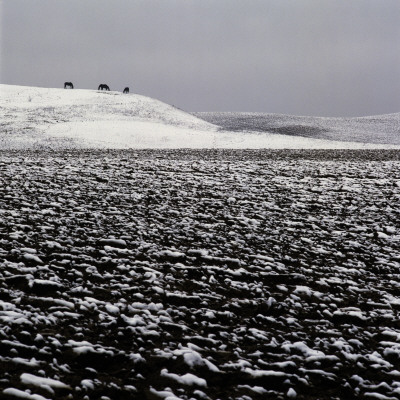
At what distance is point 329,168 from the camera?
59.5 feet

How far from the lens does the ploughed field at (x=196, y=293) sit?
4.26m

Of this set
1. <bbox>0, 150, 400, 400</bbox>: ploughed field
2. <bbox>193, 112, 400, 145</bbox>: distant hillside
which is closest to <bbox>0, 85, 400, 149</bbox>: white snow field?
<bbox>193, 112, 400, 145</bbox>: distant hillside

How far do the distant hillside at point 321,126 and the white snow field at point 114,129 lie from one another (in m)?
0.68

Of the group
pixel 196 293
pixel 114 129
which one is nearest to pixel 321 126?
pixel 114 129

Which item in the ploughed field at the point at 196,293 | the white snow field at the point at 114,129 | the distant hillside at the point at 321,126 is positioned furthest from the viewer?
the distant hillside at the point at 321,126

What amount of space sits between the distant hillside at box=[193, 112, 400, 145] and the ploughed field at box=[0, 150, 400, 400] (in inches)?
1281

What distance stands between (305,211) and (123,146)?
63.7ft

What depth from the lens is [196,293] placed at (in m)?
6.25

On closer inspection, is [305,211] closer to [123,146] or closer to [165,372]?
[165,372]

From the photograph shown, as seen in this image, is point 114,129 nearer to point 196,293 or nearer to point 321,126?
point 196,293

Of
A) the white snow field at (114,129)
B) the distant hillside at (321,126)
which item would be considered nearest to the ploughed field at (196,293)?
the white snow field at (114,129)

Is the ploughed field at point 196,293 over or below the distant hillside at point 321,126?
below

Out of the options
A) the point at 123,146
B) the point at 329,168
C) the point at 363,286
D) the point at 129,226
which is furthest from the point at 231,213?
the point at 123,146

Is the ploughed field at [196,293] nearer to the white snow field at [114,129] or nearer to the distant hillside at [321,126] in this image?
the white snow field at [114,129]
